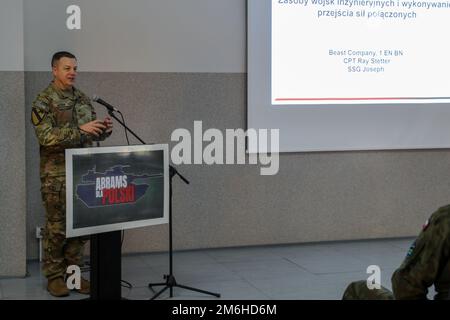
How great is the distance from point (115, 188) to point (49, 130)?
0.93 m

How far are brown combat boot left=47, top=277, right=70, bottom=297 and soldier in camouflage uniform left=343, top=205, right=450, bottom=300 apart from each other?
2655mm

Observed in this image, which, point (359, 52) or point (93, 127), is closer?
point (93, 127)

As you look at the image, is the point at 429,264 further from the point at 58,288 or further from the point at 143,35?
the point at 143,35

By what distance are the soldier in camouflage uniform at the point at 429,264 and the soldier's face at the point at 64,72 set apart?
284cm

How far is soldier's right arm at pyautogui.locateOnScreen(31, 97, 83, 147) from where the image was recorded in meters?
4.14

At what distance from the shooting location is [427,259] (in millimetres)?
2064

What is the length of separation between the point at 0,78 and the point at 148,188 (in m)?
1.66

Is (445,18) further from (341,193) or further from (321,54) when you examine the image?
(341,193)

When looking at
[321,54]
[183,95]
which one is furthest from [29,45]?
[321,54]

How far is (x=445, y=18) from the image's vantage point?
5.95 m

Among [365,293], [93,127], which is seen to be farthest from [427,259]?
[93,127]

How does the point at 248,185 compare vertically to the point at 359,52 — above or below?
below

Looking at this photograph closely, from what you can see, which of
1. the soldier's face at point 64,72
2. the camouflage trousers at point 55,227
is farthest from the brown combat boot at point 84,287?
the soldier's face at point 64,72

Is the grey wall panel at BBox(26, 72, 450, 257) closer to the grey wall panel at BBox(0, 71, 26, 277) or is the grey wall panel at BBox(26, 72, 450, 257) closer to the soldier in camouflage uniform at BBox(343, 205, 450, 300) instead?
the grey wall panel at BBox(0, 71, 26, 277)
